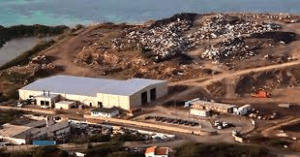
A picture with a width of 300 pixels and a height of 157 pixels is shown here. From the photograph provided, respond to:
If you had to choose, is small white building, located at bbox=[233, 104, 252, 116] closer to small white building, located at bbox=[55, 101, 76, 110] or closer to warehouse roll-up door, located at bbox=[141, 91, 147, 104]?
warehouse roll-up door, located at bbox=[141, 91, 147, 104]

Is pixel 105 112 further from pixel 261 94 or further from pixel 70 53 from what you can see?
pixel 70 53

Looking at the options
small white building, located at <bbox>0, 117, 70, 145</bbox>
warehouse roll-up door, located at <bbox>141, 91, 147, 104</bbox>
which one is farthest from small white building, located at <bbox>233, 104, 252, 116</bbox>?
small white building, located at <bbox>0, 117, 70, 145</bbox>

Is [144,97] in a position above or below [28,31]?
below

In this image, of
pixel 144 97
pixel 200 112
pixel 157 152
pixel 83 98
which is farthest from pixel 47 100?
pixel 157 152

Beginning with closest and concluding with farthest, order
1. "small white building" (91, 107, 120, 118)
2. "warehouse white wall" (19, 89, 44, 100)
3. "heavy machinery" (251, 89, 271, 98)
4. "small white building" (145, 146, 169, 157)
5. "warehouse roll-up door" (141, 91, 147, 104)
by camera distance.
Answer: "small white building" (145, 146, 169, 157) → "small white building" (91, 107, 120, 118) → "warehouse roll-up door" (141, 91, 147, 104) → "heavy machinery" (251, 89, 271, 98) → "warehouse white wall" (19, 89, 44, 100)

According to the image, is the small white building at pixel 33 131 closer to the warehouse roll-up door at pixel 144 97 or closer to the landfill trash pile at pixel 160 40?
the warehouse roll-up door at pixel 144 97

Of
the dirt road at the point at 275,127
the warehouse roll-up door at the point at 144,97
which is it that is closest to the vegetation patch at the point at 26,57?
the warehouse roll-up door at the point at 144,97
